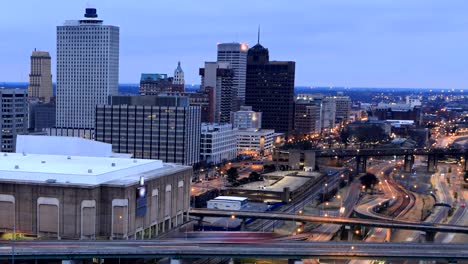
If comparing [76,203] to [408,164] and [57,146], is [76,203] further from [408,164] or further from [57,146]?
[408,164]

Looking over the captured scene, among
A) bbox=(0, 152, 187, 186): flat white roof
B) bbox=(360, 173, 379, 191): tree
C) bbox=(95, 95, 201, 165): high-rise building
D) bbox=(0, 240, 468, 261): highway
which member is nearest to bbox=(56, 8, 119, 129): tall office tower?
bbox=(95, 95, 201, 165): high-rise building

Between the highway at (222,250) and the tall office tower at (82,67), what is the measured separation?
411ft

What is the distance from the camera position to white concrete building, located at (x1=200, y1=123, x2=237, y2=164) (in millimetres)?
130375

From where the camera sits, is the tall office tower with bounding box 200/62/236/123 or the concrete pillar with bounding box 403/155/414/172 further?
the tall office tower with bounding box 200/62/236/123

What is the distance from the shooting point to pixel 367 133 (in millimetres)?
185500

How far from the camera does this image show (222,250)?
4372cm

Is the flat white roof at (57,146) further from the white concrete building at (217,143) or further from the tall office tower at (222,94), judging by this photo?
the tall office tower at (222,94)

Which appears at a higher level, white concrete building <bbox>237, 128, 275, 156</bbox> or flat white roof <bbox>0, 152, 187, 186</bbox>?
flat white roof <bbox>0, 152, 187, 186</bbox>

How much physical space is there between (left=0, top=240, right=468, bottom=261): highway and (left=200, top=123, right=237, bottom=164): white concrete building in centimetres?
8343

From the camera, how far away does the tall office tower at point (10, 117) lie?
12344 centimetres

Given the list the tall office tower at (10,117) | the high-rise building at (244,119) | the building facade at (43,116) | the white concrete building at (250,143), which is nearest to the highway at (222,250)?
the tall office tower at (10,117)

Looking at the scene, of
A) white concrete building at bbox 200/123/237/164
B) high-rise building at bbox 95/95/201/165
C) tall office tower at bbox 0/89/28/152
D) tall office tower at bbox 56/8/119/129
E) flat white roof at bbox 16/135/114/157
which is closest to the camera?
flat white roof at bbox 16/135/114/157

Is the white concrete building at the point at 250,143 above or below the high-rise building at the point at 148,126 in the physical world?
below

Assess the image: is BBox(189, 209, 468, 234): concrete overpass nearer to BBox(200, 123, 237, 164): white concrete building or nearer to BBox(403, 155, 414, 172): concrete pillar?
BBox(200, 123, 237, 164): white concrete building
